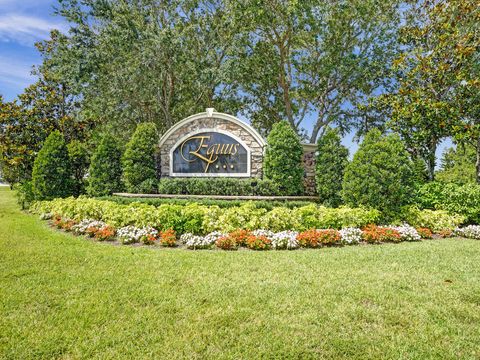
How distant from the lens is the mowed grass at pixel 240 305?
9.45 ft

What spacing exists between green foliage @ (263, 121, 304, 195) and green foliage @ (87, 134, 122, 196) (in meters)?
6.66

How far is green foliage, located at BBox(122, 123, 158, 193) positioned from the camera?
12281 millimetres

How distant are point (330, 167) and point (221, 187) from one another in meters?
4.02

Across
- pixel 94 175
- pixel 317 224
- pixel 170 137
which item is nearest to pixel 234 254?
pixel 317 224

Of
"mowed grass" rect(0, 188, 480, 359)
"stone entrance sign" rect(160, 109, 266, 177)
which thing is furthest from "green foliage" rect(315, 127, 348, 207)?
"mowed grass" rect(0, 188, 480, 359)

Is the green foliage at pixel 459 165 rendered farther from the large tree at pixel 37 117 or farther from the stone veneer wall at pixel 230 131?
the large tree at pixel 37 117

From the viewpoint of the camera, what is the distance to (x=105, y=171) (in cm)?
1302

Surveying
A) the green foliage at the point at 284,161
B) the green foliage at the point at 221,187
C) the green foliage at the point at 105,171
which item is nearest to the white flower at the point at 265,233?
the green foliage at the point at 221,187

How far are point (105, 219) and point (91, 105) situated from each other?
10250 millimetres

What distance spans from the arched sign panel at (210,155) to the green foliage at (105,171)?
2690 mm

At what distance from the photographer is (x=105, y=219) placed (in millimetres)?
8695

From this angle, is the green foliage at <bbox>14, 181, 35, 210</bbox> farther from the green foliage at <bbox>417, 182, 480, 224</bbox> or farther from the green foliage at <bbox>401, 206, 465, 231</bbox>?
the green foliage at <bbox>417, 182, 480, 224</bbox>

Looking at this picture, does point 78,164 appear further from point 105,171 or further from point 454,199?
point 454,199

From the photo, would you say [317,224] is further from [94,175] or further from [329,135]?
[94,175]
